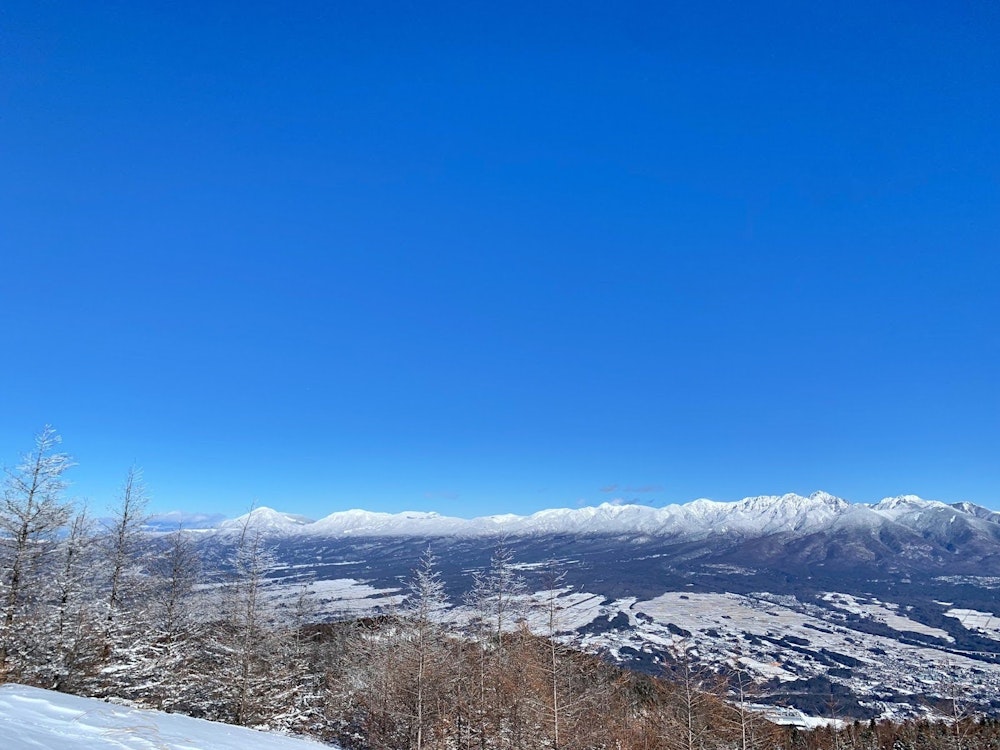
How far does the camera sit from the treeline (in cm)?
1844

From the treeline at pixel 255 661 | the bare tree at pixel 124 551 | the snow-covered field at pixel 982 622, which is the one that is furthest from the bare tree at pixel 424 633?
the snow-covered field at pixel 982 622

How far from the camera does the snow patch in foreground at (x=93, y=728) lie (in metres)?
5.83

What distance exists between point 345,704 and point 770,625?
6727 inches

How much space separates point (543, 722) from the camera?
25.1 m

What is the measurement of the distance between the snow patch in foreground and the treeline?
Result: 6.54 m

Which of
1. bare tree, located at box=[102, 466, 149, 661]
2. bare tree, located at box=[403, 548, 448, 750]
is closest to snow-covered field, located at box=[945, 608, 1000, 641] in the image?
bare tree, located at box=[403, 548, 448, 750]

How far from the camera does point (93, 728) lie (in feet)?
23.1

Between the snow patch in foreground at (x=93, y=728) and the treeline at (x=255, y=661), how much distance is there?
654cm

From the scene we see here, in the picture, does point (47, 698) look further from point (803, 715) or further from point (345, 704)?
point (803, 715)

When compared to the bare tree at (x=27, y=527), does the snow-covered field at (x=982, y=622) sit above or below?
below

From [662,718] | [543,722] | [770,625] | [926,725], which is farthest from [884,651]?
[543,722]

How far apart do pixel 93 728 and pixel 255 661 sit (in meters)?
19.4

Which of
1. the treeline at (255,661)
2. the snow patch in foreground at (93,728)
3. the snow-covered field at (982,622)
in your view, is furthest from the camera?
the snow-covered field at (982,622)

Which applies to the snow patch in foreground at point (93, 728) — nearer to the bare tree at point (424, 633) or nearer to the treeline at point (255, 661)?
the treeline at point (255, 661)
